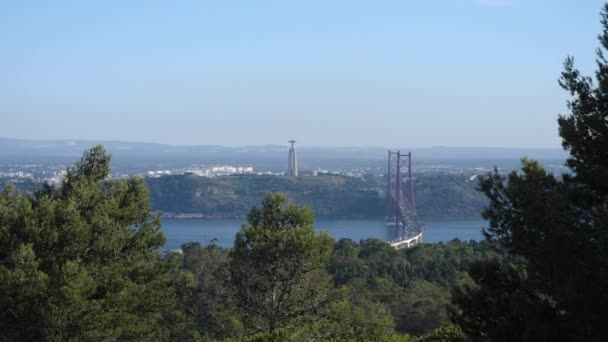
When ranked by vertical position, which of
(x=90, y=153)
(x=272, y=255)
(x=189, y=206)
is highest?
(x=90, y=153)

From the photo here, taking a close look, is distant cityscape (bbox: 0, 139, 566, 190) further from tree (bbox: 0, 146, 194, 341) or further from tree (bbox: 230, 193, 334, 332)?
tree (bbox: 230, 193, 334, 332)

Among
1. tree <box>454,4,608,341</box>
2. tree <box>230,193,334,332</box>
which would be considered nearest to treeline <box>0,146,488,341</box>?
tree <box>230,193,334,332</box>

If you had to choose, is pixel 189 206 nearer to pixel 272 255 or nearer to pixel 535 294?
pixel 272 255

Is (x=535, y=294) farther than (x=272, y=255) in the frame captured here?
A: No

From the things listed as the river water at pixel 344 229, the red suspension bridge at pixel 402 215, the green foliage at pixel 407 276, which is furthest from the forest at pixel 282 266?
the river water at pixel 344 229

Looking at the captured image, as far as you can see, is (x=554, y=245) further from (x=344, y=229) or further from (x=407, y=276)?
(x=344, y=229)

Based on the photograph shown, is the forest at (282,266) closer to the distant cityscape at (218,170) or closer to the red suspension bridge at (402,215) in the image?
the red suspension bridge at (402,215)

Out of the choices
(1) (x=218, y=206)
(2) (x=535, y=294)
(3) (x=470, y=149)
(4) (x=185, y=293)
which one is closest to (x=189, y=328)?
(4) (x=185, y=293)
